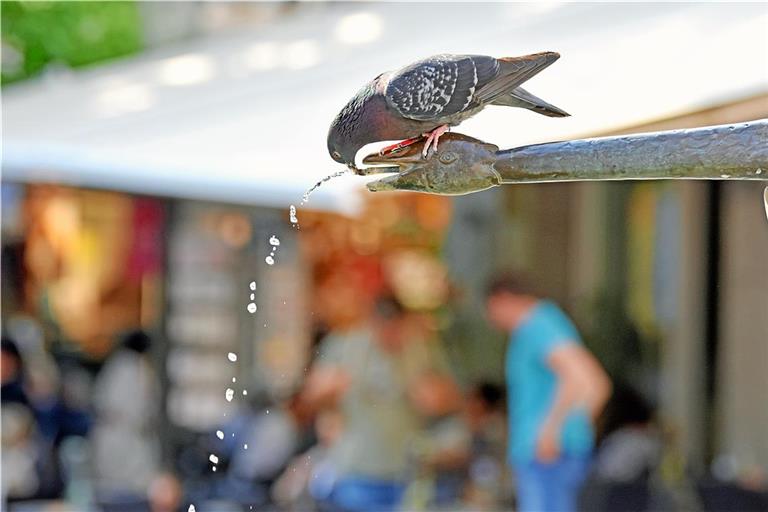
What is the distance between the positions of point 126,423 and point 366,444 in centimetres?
167

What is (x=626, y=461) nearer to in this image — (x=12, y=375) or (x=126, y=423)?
(x=126, y=423)

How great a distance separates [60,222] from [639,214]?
4.11 metres

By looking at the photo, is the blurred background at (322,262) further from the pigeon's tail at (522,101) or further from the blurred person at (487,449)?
the pigeon's tail at (522,101)

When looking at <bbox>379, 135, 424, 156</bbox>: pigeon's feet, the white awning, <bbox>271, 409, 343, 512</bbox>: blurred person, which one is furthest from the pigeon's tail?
<bbox>271, 409, 343, 512</bbox>: blurred person

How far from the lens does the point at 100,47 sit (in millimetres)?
15516

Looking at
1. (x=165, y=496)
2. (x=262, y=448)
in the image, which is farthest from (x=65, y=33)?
(x=165, y=496)

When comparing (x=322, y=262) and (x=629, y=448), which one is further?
(x=322, y=262)

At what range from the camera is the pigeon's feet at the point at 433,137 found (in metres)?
1.59

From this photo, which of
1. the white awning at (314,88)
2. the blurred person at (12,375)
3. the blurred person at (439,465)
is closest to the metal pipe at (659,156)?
the white awning at (314,88)

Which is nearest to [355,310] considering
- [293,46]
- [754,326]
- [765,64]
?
[293,46]

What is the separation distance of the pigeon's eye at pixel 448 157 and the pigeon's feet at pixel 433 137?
18 mm

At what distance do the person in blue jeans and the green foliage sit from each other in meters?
11.1

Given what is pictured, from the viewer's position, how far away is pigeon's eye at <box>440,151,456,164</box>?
1.57 metres

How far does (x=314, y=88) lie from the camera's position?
576 cm
